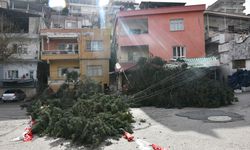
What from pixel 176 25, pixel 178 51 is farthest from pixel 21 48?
pixel 178 51

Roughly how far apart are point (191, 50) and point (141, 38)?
18.7ft

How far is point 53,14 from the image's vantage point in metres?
47.8

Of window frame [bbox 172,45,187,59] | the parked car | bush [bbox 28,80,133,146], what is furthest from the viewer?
the parked car

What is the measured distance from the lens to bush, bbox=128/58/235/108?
1700 cm

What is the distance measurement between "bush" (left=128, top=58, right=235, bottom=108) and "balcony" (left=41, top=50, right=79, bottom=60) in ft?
46.2

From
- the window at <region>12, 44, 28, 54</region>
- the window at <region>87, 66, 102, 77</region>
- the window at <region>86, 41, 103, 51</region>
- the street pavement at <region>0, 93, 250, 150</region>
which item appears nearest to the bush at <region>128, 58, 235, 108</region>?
the street pavement at <region>0, 93, 250, 150</region>

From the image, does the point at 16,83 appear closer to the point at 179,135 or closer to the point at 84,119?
the point at 84,119

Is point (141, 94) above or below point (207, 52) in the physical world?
below

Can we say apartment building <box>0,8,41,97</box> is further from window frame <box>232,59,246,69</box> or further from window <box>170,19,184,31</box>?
window frame <box>232,59,246,69</box>

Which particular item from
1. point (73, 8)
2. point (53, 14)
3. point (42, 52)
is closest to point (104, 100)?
point (42, 52)

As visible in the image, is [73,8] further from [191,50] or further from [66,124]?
[66,124]

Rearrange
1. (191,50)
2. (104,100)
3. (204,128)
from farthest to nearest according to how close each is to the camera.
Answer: (191,50) < (104,100) < (204,128)

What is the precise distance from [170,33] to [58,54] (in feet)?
45.9

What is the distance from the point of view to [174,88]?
18531 millimetres
